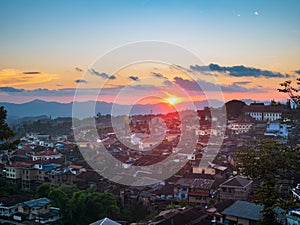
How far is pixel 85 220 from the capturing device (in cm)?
1278

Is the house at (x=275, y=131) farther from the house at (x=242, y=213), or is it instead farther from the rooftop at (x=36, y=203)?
the rooftop at (x=36, y=203)

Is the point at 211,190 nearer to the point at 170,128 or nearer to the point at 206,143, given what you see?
the point at 206,143

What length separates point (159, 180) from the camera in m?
17.0

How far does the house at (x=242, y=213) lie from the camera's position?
9453mm

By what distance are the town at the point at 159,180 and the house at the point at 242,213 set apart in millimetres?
28

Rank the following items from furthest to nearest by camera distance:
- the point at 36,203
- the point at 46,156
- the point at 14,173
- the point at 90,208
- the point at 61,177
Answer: the point at 46,156 → the point at 14,173 → the point at 61,177 → the point at 36,203 → the point at 90,208

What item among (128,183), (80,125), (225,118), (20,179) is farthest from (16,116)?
(128,183)

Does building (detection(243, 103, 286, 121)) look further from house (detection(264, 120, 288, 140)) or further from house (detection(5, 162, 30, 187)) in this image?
house (detection(5, 162, 30, 187))

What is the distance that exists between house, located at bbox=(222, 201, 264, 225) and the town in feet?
0.09

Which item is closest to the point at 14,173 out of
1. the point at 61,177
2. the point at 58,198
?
the point at 61,177

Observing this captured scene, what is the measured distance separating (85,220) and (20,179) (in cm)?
862

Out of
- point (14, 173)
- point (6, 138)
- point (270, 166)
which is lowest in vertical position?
point (14, 173)

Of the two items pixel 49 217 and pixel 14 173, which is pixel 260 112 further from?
pixel 49 217

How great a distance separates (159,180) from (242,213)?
757cm
